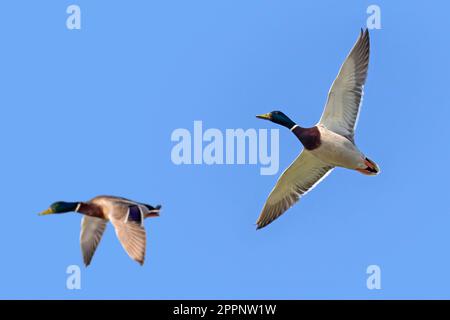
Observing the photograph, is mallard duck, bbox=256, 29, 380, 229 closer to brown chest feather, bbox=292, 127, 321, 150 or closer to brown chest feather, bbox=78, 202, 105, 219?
brown chest feather, bbox=292, 127, 321, 150

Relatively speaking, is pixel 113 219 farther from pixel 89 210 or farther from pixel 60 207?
pixel 60 207

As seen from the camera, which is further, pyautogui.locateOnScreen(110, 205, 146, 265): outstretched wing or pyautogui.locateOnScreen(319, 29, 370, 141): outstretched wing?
pyautogui.locateOnScreen(319, 29, 370, 141): outstretched wing

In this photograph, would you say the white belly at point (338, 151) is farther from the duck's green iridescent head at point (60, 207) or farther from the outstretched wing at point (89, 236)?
the duck's green iridescent head at point (60, 207)

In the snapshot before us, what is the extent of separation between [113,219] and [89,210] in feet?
1.79

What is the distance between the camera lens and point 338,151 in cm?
1065

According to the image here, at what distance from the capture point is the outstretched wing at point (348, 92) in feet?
35.4

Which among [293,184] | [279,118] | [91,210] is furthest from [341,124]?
[91,210]

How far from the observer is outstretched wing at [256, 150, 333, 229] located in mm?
11273

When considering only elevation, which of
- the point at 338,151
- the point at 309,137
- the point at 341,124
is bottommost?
the point at 338,151

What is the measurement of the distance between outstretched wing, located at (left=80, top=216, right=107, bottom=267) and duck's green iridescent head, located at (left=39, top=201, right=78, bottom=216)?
0.44 m

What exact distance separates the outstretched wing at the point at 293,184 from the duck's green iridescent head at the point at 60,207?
240 cm

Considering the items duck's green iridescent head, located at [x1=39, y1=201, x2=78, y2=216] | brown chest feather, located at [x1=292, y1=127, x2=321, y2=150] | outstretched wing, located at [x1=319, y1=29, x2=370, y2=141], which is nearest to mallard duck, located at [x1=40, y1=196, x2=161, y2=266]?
duck's green iridescent head, located at [x1=39, y1=201, x2=78, y2=216]
